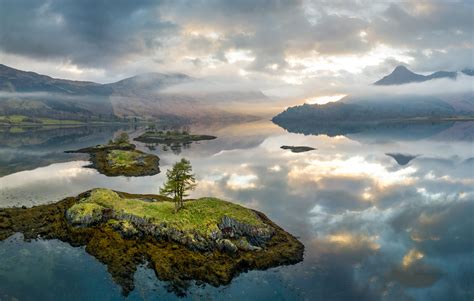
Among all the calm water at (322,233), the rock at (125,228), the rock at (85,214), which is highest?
the rock at (85,214)

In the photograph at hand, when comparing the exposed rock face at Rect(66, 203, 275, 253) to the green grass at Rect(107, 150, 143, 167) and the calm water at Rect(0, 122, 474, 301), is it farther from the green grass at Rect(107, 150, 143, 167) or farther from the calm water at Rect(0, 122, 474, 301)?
the green grass at Rect(107, 150, 143, 167)

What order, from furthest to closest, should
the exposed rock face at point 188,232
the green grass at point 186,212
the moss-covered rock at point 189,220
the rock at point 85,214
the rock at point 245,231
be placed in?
the rock at point 85,214 → the green grass at point 186,212 → the rock at point 245,231 → the moss-covered rock at point 189,220 → the exposed rock face at point 188,232

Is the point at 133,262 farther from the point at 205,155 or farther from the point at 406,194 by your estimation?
the point at 205,155

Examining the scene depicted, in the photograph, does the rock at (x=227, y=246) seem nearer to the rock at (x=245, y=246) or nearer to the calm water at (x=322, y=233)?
the rock at (x=245, y=246)

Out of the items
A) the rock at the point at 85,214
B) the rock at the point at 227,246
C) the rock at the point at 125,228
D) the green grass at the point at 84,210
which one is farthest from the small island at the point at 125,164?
the rock at the point at 227,246

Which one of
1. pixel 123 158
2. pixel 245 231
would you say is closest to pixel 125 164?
pixel 123 158

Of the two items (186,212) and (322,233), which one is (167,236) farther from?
(322,233)

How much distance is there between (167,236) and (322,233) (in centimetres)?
3296

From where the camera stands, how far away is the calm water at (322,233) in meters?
51.4

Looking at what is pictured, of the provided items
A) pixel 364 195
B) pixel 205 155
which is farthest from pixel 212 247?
pixel 205 155

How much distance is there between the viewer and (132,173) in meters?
136

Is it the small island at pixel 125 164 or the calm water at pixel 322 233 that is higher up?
the small island at pixel 125 164

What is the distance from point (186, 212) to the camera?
236ft

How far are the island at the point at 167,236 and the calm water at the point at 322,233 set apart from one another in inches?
92.3
